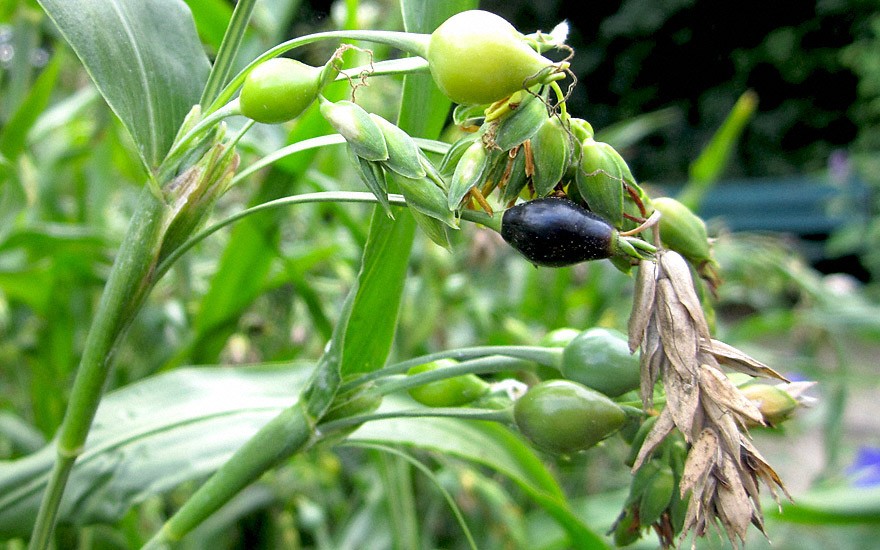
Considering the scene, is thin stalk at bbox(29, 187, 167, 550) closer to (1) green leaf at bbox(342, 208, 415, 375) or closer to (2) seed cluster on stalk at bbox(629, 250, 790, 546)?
(1) green leaf at bbox(342, 208, 415, 375)

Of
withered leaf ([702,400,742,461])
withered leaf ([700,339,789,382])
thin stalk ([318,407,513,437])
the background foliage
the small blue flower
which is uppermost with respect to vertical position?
withered leaf ([700,339,789,382])

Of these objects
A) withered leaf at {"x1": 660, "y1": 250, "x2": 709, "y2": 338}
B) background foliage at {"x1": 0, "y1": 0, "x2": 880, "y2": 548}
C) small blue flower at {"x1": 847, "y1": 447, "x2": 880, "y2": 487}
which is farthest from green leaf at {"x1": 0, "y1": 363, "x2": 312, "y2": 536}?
small blue flower at {"x1": 847, "y1": 447, "x2": 880, "y2": 487}

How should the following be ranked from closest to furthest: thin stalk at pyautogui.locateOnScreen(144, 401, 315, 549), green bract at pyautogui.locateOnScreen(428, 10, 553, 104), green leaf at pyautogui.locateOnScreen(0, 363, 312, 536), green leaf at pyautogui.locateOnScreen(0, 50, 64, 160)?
green bract at pyautogui.locateOnScreen(428, 10, 553, 104) → thin stalk at pyautogui.locateOnScreen(144, 401, 315, 549) → green leaf at pyautogui.locateOnScreen(0, 363, 312, 536) → green leaf at pyautogui.locateOnScreen(0, 50, 64, 160)

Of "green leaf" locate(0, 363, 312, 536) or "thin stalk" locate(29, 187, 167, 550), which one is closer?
"thin stalk" locate(29, 187, 167, 550)

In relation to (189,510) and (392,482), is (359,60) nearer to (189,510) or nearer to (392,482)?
(392,482)

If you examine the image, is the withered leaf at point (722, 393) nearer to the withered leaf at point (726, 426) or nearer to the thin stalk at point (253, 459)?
the withered leaf at point (726, 426)

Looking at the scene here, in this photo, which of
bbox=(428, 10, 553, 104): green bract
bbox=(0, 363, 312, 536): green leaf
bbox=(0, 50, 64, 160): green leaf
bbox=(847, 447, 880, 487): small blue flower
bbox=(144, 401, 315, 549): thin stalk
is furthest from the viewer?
bbox=(847, 447, 880, 487): small blue flower

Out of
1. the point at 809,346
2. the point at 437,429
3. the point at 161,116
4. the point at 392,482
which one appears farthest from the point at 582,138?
the point at 809,346

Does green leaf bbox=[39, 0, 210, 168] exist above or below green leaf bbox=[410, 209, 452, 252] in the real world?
above
